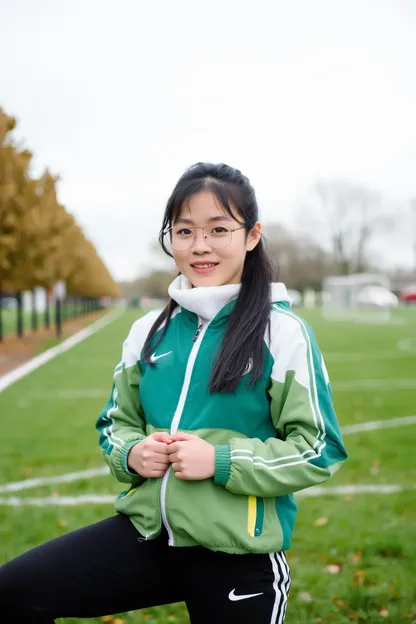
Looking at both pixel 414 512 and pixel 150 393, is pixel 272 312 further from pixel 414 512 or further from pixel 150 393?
pixel 414 512

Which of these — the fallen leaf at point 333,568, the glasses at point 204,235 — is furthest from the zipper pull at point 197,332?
the fallen leaf at point 333,568

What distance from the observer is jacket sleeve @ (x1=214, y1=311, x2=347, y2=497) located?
1807mm

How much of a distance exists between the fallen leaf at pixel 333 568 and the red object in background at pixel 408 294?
228 ft

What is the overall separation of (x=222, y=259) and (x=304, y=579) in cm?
250

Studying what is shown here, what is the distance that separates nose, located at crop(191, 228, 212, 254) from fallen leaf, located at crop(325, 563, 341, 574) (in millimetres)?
2664

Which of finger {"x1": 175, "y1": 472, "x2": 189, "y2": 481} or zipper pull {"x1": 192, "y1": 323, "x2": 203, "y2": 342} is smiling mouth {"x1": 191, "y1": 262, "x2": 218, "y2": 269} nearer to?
zipper pull {"x1": 192, "y1": 323, "x2": 203, "y2": 342}

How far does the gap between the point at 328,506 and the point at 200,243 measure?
3.66 metres

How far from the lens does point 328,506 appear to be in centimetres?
517

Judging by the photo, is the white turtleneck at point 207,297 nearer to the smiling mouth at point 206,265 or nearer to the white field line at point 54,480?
the smiling mouth at point 206,265

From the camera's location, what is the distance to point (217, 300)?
80.1 inches

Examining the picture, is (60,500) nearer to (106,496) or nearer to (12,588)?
(106,496)

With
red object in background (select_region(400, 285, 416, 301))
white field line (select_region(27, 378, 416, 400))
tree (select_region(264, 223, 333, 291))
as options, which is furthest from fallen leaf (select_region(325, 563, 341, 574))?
red object in background (select_region(400, 285, 416, 301))

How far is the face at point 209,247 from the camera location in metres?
2.05

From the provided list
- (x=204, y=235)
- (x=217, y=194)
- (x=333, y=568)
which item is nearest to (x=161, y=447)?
(x=204, y=235)
